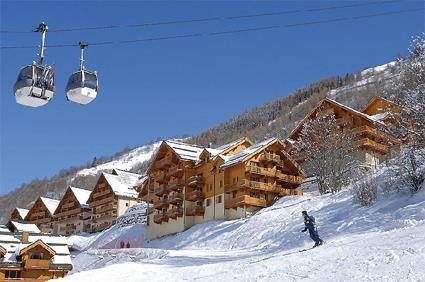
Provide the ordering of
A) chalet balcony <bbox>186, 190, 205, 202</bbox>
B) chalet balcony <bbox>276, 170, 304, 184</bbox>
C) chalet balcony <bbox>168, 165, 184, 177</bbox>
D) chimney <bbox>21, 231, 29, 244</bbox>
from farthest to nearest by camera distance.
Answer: chalet balcony <bbox>168, 165, 184, 177</bbox> → chalet balcony <bbox>186, 190, 205, 202</bbox> → chalet balcony <bbox>276, 170, 304, 184</bbox> → chimney <bbox>21, 231, 29, 244</bbox>

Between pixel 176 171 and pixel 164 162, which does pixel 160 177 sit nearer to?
pixel 164 162

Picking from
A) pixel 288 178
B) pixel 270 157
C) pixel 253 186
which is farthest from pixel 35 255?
pixel 288 178

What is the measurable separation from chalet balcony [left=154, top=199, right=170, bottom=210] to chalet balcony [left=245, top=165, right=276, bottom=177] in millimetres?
12806

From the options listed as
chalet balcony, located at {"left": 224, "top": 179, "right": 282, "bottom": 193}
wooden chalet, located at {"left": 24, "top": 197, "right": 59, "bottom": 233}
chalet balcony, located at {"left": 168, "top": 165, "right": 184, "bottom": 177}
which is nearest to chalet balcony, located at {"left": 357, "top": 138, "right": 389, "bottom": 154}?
chalet balcony, located at {"left": 224, "top": 179, "right": 282, "bottom": 193}

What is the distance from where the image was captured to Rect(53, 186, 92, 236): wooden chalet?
315 feet

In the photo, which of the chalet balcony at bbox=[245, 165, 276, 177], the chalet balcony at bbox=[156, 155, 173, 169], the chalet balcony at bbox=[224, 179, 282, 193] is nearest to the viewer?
the chalet balcony at bbox=[224, 179, 282, 193]

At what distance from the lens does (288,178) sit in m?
57.4

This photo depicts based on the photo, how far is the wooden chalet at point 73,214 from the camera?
3780 inches

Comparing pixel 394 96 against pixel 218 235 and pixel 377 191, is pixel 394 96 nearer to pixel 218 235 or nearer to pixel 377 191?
pixel 377 191

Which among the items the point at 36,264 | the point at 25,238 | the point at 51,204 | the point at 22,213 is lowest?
the point at 36,264

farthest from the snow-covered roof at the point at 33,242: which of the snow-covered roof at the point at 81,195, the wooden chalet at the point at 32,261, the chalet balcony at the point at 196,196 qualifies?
the snow-covered roof at the point at 81,195

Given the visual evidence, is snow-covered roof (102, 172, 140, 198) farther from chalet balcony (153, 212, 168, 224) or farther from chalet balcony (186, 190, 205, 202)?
chalet balcony (186, 190, 205, 202)

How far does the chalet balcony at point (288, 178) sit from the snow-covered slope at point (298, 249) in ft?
19.5

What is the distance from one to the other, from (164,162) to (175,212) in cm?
704
